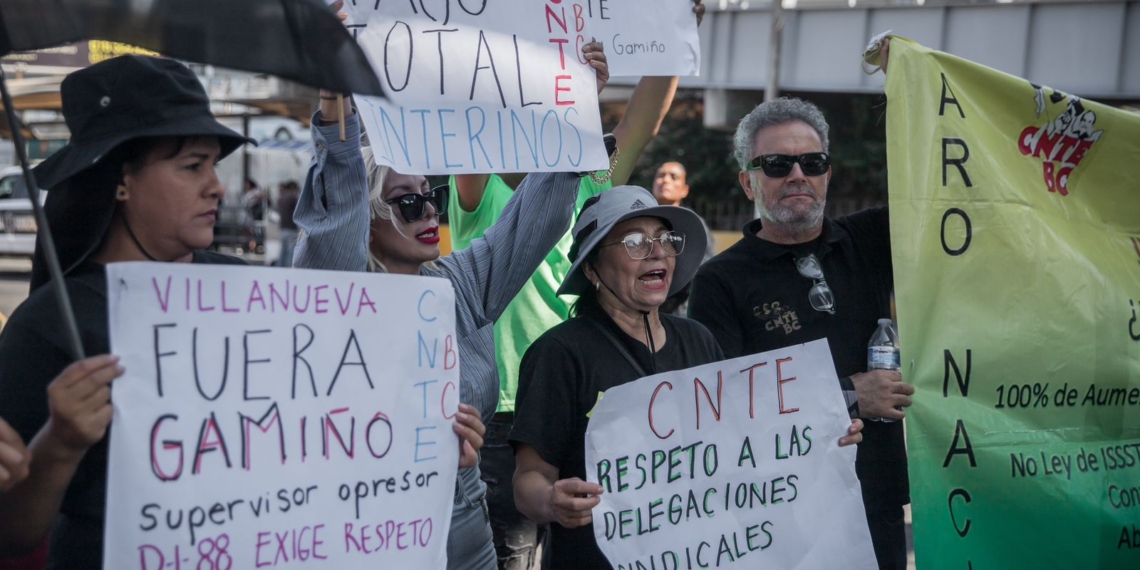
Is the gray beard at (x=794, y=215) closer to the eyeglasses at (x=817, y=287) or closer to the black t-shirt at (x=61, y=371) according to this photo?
the eyeglasses at (x=817, y=287)

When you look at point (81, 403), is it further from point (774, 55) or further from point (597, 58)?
point (774, 55)

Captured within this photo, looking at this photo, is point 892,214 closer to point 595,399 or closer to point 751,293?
point 751,293

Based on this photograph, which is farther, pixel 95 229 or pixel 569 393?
pixel 569 393

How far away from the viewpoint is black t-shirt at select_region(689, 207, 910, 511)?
10.1 ft

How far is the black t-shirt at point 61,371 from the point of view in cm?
184

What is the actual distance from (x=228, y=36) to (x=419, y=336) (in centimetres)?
76

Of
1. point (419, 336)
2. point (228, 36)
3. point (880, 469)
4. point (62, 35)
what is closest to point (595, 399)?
point (419, 336)

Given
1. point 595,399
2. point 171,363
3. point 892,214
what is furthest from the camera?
point 892,214

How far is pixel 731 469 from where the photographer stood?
8.76 ft

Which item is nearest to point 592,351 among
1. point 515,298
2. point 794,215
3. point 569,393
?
point 569,393

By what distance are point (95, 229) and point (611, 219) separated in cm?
127

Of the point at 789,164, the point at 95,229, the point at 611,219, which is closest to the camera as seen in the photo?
the point at 95,229

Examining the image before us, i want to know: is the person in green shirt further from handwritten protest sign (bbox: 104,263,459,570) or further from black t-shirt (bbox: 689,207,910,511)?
handwritten protest sign (bbox: 104,263,459,570)

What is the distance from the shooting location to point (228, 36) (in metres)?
1.80
